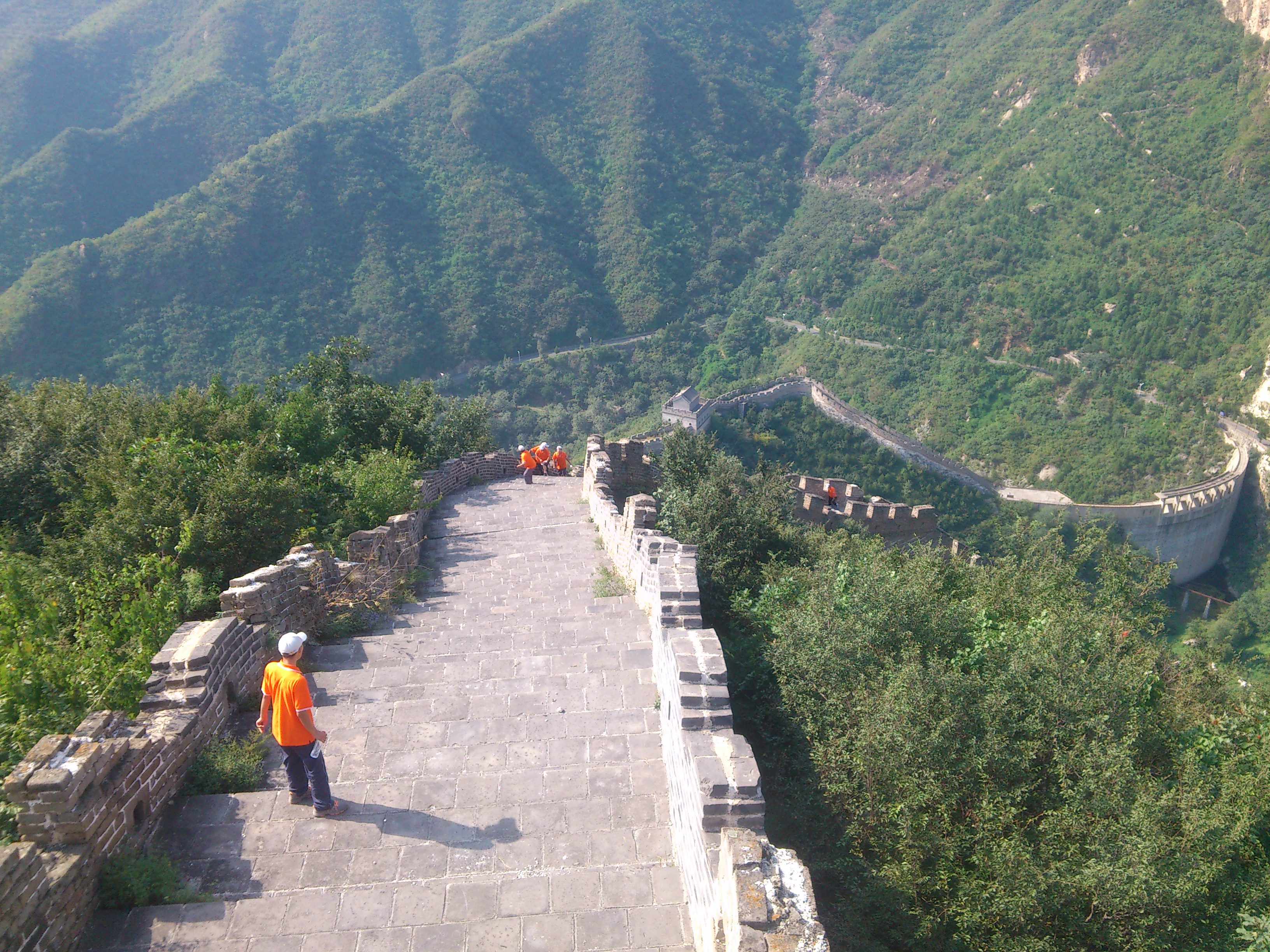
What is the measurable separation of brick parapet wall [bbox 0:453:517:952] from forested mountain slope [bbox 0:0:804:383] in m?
40.1

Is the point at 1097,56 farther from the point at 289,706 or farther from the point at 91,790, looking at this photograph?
the point at 91,790

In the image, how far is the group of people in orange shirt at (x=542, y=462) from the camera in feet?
48.6

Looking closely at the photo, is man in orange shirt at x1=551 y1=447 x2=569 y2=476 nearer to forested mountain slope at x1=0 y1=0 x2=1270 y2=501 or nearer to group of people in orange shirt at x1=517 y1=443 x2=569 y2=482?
group of people in orange shirt at x1=517 y1=443 x2=569 y2=482

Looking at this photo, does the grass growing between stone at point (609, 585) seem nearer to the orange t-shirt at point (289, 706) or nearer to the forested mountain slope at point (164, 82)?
the orange t-shirt at point (289, 706)

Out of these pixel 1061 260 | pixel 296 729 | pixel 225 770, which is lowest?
pixel 1061 260

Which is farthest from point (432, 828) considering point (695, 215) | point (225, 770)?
point (695, 215)

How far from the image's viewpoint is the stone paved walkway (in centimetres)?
417

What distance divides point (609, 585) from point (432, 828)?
13.5 ft

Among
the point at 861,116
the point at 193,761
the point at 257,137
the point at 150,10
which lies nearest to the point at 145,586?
the point at 193,761

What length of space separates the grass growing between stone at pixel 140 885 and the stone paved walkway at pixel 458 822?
0.07 meters

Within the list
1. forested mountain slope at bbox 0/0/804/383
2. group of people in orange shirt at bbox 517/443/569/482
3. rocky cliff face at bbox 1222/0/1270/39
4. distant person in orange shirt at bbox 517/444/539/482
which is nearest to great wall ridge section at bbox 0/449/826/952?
distant person in orange shirt at bbox 517/444/539/482

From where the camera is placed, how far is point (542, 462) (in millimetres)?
15305

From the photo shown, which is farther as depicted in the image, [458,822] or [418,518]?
[418,518]

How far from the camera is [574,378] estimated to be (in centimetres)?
5481
